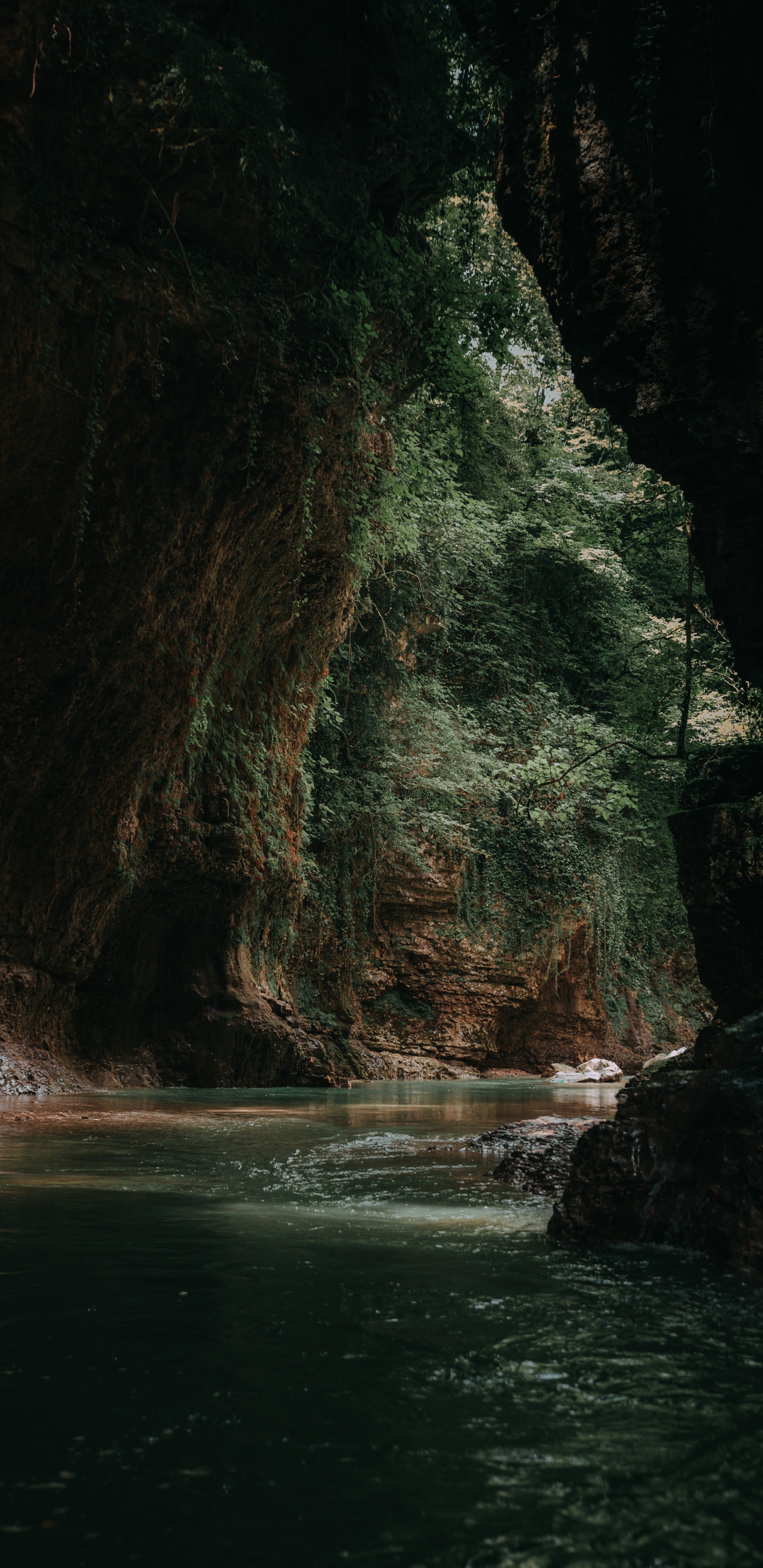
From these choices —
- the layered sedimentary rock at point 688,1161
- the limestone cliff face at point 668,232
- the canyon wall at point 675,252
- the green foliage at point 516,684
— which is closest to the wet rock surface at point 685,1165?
the layered sedimentary rock at point 688,1161

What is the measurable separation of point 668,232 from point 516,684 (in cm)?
1472

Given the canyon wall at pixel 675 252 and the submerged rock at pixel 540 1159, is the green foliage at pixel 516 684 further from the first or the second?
the submerged rock at pixel 540 1159

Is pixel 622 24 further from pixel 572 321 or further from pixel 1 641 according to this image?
pixel 1 641

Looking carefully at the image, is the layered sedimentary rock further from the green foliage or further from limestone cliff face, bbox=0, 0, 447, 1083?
the green foliage

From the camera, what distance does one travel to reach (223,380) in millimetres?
8531

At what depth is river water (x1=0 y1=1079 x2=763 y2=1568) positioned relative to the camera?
1.60 m

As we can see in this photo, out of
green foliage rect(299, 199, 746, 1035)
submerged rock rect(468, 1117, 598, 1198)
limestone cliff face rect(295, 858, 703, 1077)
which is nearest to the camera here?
submerged rock rect(468, 1117, 598, 1198)

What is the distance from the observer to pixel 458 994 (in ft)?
65.5

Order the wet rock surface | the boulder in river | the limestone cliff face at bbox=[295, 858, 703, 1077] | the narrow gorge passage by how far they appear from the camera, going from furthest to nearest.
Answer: the limestone cliff face at bbox=[295, 858, 703, 1077]
the boulder in river
the wet rock surface
the narrow gorge passage

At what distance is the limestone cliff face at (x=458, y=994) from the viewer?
1939 cm

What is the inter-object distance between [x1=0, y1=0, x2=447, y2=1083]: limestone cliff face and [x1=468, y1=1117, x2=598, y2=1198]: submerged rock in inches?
209

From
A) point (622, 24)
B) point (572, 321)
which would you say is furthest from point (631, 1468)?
point (622, 24)

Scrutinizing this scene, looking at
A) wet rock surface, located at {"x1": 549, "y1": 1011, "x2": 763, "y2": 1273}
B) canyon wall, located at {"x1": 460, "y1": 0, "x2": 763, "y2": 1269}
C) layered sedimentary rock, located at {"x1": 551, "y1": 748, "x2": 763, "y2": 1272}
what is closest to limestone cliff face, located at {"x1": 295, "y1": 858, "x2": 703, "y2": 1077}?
canyon wall, located at {"x1": 460, "y1": 0, "x2": 763, "y2": 1269}

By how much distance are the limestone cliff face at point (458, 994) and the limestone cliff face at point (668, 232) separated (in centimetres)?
1294
